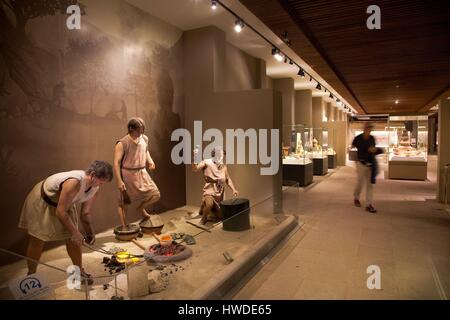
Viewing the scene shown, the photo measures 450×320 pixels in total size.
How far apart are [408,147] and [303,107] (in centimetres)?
497

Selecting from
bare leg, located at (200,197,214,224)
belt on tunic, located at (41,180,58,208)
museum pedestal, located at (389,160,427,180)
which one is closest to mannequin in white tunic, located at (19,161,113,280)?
belt on tunic, located at (41,180,58,208)

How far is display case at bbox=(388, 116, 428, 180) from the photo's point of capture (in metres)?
10.5

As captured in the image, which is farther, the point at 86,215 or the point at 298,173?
the point at 298,173

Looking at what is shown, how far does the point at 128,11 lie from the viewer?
5.64 m

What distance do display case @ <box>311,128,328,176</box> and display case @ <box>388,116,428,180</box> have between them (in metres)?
2.17

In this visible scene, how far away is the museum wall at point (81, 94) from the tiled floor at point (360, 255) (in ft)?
8.53

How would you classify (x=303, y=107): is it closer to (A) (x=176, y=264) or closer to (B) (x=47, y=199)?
(A) (x=176, y=264)

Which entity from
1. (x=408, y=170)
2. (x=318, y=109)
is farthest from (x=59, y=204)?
(x=318, y=109)

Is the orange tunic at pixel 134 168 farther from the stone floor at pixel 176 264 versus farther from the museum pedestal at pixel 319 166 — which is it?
the museum pedestal at pixel 319 166

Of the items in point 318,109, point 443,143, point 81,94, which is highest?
point 318,109

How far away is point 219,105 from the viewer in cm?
673

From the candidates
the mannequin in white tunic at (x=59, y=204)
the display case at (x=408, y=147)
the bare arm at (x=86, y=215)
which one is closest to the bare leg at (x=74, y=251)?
the mannequin in white tunic at (x=59, y=204)

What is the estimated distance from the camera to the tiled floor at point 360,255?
321cm

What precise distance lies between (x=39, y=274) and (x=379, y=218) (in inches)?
212
